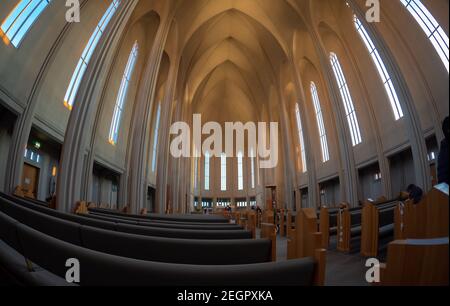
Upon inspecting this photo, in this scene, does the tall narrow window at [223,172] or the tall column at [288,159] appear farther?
the tall narrow window at [223,172]

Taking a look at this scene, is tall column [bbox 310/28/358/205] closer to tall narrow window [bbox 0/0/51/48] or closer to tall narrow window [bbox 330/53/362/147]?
tall narrow window [bbox 330/53/362/147]

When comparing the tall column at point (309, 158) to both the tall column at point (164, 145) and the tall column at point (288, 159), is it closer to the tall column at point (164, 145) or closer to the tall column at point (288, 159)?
the tall column at point (288, 159)

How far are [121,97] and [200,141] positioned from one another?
17.4 m

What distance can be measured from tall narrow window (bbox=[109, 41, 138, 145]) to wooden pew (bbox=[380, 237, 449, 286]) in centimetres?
1325

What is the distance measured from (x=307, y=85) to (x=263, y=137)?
884cm

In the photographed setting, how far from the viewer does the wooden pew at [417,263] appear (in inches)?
18.7

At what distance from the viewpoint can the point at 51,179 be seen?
9.44 metres

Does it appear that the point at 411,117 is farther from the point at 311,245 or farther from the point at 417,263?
the point at 417,263

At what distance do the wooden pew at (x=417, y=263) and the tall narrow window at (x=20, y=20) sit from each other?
9.12 m

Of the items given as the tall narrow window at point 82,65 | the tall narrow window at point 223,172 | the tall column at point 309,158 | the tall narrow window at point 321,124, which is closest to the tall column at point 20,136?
the tall narrow window at point 82,65

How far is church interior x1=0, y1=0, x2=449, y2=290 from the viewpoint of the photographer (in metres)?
0.77

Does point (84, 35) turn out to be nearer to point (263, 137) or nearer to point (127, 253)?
point (127, 253)

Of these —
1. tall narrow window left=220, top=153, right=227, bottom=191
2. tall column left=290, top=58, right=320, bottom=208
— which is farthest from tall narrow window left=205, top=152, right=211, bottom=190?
tall column left=290, top=58, right=320, bottom=208
